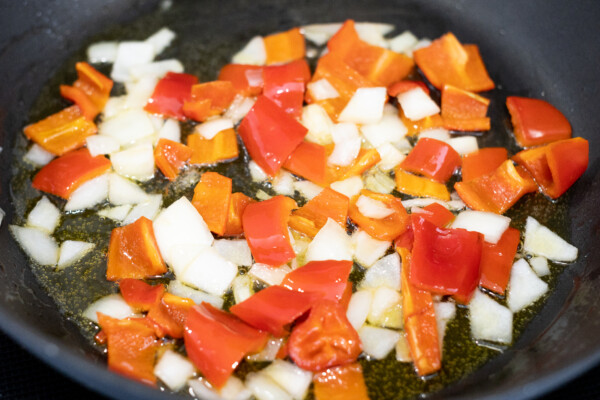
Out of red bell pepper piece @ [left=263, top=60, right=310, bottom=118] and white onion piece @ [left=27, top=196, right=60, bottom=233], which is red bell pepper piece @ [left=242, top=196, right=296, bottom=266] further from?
white onion piece @ [left=27, top=196, right=60, bottom=233]

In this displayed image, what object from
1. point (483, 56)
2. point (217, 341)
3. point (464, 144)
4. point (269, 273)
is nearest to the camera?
point (217, 341)

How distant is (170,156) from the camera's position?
6.02 feet

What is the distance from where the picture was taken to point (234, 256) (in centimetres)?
162

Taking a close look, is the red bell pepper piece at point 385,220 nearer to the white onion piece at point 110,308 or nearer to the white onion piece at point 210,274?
the white onion piece at point 210,274

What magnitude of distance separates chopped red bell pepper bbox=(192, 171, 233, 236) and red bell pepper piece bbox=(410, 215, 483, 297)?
546mm

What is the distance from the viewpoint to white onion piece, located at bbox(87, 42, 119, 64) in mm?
2197

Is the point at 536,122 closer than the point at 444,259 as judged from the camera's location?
No

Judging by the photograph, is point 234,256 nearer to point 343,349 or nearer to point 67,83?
point 343,349

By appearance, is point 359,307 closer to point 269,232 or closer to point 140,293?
point 269,232

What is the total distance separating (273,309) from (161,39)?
4.44 ft

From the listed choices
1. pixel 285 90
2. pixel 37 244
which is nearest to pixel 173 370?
pixel 37 244

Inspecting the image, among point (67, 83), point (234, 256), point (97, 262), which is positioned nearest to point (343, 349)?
point (234, 256)

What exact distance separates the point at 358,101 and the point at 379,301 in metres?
0.76

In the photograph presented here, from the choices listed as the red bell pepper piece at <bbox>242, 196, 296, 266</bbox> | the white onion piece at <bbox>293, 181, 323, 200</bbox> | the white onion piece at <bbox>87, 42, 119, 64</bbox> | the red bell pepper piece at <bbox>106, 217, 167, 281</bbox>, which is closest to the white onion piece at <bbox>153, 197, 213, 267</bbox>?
the red bell pepper piece at <bbox>106, 217, 167, 281</bbox>
